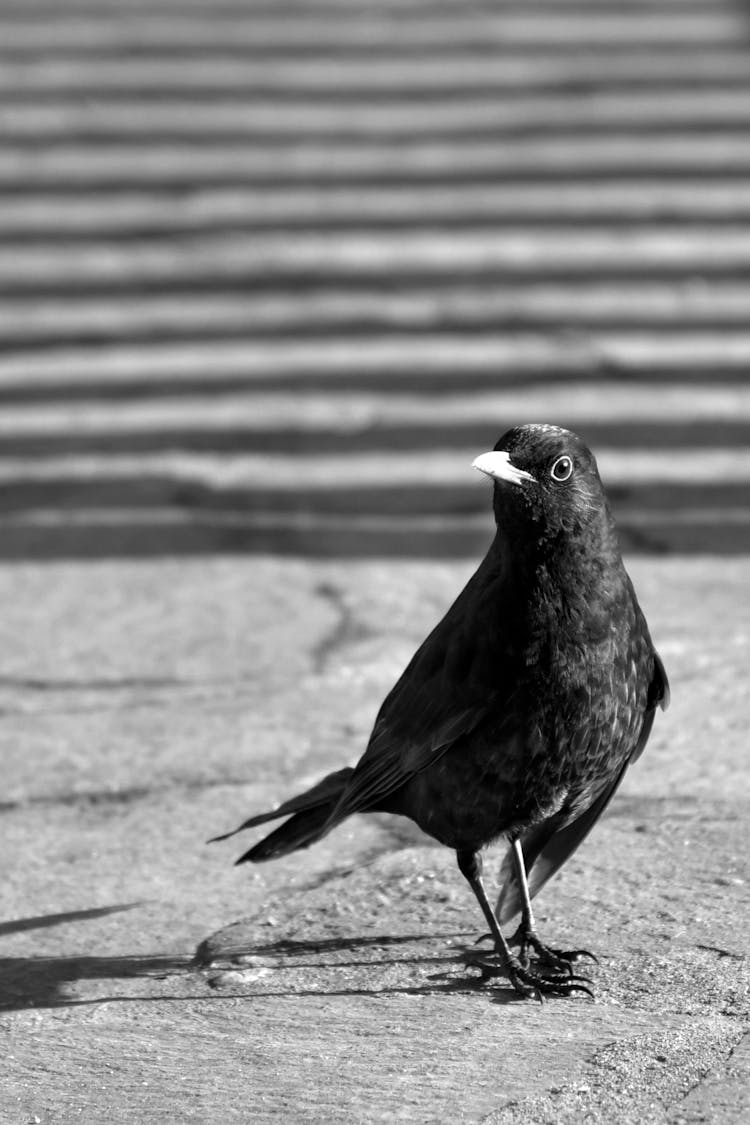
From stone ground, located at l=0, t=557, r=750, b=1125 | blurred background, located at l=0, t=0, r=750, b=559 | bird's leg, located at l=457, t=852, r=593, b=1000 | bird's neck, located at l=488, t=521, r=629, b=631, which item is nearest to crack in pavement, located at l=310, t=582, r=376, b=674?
stone ground, located at l=0, t=557, r=750, b=1125

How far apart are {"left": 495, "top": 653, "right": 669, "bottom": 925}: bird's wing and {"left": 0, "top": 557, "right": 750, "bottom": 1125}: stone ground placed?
93mm

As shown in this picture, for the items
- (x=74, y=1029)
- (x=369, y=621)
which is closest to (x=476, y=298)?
(x=369, y=621)

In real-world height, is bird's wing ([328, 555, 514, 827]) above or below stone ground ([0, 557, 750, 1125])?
above

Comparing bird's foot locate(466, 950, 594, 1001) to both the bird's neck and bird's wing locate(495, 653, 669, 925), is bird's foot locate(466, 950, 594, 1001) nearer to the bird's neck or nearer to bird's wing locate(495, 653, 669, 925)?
bird's wing locate(495, 653, 669, 925)

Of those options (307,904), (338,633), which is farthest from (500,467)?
(338,633)

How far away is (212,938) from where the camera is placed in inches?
133

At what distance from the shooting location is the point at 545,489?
300cm

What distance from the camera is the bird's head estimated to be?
300cm

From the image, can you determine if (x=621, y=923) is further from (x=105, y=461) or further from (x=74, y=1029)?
(x=105, y=461)

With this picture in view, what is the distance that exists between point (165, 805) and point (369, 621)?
1.31 m

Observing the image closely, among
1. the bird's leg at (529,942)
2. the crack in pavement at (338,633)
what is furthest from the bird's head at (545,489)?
the crack in pavement at (338,633)

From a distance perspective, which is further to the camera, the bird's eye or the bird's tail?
the bird's tail

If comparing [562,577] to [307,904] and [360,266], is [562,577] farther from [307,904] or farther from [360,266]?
[360,266]

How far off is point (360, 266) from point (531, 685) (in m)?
5.10
